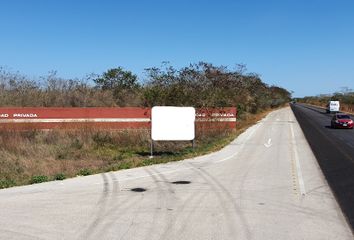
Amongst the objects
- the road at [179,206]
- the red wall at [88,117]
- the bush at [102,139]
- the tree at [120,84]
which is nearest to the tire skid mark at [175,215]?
the road at [179,206]

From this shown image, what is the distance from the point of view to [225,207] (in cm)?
969

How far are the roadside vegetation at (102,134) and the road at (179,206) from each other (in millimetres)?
1970

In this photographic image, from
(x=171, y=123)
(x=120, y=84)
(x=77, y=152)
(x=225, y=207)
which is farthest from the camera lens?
(x=120, y=84)

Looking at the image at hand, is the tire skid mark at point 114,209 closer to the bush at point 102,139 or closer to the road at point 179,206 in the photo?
the road at point 179,206

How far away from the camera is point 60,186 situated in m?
12.0

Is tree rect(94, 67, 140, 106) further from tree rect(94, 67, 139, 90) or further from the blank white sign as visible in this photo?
the blank white sign

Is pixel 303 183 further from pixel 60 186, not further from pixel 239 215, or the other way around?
pixel 60 186

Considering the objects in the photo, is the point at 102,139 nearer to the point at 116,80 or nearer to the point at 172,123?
the point at 172,123

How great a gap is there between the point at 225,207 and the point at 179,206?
87cm

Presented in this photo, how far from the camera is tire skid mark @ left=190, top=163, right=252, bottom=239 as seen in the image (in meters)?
8.00

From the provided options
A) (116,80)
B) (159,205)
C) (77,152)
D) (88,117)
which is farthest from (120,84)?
(159,205)

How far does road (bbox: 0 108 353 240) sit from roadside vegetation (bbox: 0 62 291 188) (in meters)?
1.97

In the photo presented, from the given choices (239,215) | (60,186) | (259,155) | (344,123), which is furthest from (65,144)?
(344,123)

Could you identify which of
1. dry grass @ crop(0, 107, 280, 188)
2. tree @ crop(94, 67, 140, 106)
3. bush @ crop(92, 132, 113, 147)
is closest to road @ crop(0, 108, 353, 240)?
dry grass @ crop(0, 107, 280, 188)
